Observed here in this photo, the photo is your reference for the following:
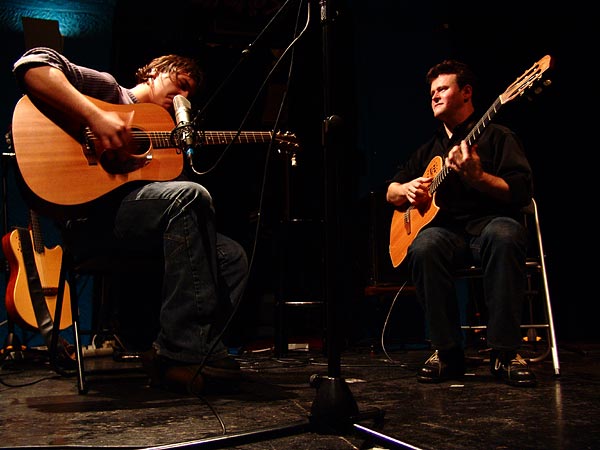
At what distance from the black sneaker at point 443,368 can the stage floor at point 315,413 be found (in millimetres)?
52

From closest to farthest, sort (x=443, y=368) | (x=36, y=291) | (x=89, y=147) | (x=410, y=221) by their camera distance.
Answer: (x=89, y=147) < (x=443, y=368) < (x=410, y=221) < (x=36, y=291)

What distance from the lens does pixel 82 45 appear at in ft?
15.8

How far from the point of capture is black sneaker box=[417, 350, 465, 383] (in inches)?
87.7

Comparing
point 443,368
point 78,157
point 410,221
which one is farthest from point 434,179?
point 78,157

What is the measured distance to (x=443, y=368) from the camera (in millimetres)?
2270

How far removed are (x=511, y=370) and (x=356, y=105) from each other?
10.4 feet

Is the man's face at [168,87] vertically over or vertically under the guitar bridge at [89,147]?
over

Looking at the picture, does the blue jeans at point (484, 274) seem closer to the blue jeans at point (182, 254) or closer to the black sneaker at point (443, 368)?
the black sneaker at point (443, 368)

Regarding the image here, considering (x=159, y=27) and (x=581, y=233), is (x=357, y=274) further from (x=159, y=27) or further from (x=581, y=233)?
(x=159, y=27)

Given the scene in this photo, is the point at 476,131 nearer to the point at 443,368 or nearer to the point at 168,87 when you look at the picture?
the point at 443,368

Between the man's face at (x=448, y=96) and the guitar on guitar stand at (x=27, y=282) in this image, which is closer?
the man's face at (x=448, y=96)

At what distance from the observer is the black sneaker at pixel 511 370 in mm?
2043

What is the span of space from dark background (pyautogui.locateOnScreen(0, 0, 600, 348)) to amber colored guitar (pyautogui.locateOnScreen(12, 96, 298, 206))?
1843 mm

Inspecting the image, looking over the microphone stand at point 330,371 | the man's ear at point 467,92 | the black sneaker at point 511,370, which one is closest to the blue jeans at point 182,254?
the microphone stand at point 330,371
